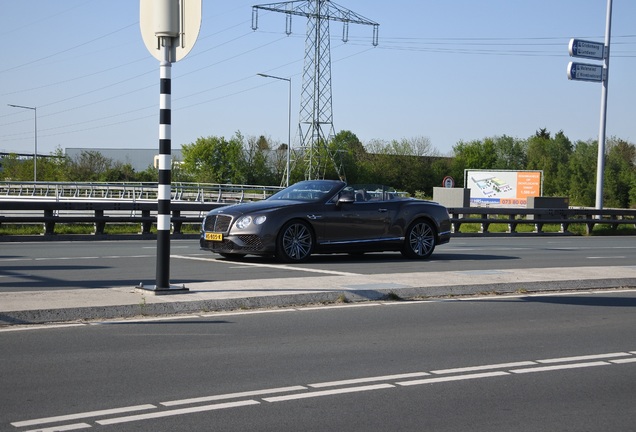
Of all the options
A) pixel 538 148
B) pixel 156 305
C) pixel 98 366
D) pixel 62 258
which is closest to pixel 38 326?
pixel 156 305

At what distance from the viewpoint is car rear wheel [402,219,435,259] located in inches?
688

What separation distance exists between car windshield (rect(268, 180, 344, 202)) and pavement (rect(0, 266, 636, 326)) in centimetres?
336

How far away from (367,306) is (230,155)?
2920 inches

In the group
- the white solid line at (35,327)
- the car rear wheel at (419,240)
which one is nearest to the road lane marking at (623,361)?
the white solid line at (35,327)

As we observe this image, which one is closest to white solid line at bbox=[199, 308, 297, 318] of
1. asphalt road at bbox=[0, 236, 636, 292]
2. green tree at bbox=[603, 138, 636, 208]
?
asphalt road at bbox=[0, 236, 636, 292]

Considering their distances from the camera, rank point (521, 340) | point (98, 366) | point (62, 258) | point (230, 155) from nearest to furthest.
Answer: point (98, 366) < point (521, 340) < point (62, 258) < point (230, 155)

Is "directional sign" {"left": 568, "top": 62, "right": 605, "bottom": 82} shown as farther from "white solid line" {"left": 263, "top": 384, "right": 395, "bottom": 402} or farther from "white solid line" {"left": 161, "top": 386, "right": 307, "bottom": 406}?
"white solid line" {"left": 161, "top": 386, "right": 307, "bottom": 406}

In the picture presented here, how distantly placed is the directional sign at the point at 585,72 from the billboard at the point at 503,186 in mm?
26871

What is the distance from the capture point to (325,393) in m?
6.38

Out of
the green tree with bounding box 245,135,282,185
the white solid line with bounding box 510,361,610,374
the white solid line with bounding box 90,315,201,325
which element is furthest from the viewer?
the green tree with bounding box 245,135,282,185

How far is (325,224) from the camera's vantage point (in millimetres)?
16266

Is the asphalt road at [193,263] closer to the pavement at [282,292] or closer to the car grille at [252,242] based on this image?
the car grille at [252,242]

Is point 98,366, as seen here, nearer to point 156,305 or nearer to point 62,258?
point 156,305

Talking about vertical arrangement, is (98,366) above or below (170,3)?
below
